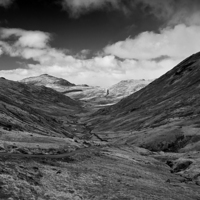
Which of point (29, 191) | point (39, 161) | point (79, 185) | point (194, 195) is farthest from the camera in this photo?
point (194, 195)

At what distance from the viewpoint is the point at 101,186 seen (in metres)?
38.5

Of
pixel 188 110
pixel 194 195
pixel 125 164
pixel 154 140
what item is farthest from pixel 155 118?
pixel 194 195

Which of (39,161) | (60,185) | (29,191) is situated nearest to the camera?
(29,191)

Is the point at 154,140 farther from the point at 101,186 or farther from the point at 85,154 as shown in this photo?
the point at 101,186

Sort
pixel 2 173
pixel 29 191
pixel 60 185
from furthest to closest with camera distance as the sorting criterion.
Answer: pixel 60 185 → pixel 2 173 → pixel 29 191

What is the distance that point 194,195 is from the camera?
4431 cm

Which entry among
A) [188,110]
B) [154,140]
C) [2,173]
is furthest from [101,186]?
[188,110]

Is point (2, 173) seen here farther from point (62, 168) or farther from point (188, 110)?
point (188, 110)

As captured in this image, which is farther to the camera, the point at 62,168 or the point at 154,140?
the point at 154,140

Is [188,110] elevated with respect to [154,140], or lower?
elevated

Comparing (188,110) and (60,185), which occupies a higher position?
(188,110)

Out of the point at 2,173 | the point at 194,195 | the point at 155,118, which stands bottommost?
the point at 194,195

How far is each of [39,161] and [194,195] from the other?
2752cm

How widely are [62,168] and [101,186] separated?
763 centimetres
